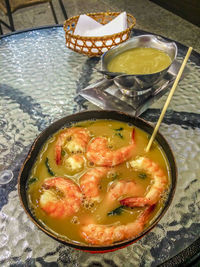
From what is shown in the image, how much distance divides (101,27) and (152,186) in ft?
5.25

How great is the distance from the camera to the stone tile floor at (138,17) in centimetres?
451

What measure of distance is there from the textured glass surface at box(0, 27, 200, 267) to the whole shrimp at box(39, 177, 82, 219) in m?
0.16

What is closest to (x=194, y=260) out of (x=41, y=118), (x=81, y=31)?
(x=41, y=118)

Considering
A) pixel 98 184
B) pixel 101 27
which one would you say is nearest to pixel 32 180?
pixel 98 184

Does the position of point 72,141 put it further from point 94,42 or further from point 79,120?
point 94,42

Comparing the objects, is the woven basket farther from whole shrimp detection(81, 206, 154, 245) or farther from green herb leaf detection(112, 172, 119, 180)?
whole shrimp detection(81, 206, 154, 245)

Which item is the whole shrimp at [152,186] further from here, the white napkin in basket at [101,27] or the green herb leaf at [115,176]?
the white napkin in basket at [101,27]

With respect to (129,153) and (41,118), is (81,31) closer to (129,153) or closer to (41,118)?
(41,118)

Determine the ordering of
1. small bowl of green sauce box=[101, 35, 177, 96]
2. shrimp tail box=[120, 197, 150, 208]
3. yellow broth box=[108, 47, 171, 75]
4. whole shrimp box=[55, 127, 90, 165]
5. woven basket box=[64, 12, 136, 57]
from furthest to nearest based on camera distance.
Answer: woven basket box=[64, 12, 136, 57] → yellow broth box=[108, 47, 171, 75] → small bowl of green sauce box=[101, 35, 177, 96] → whole shrimp box=[55, 127, 90, 165] → shrimp tail box=[120, 197, 150, 208]

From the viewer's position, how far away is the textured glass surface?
0.97 metres

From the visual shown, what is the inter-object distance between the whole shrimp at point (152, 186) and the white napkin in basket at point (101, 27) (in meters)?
1.36

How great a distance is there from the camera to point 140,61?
1729 millimetres

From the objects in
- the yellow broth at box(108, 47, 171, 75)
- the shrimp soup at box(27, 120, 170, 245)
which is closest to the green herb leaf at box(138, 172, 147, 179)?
the shrimp soup at box(27, 120, 170, 245)

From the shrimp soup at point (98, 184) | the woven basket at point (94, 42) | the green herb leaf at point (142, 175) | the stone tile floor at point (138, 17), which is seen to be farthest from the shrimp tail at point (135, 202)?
the stone tile floor at point (138, 17)
